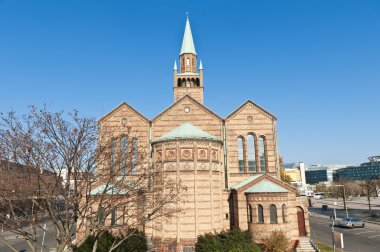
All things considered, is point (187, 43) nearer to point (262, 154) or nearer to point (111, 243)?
point (262, 154)

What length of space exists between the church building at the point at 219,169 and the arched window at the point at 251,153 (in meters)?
0.12

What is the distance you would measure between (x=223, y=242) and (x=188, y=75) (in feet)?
102

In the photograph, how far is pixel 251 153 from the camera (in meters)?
34.8

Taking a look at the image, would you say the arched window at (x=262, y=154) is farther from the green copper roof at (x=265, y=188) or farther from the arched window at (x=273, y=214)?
the arched window at (x=273, y=214)

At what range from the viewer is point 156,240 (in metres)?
28.1

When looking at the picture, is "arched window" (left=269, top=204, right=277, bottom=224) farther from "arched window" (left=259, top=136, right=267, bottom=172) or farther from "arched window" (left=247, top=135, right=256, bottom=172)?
"arched window" (left=259, top=136, right=267, bottom=172)

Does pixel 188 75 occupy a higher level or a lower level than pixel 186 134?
higher

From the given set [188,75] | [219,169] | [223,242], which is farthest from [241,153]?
[188,75]

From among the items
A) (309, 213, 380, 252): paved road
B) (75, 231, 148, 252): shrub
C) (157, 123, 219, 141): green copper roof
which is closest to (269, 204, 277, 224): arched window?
(309, 213, 380, 252): paved road

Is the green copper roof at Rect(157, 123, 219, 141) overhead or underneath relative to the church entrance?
overhead

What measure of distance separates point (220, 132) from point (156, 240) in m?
14.1

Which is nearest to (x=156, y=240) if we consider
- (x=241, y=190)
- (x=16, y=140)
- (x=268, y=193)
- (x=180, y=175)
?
(x=180, y=175)

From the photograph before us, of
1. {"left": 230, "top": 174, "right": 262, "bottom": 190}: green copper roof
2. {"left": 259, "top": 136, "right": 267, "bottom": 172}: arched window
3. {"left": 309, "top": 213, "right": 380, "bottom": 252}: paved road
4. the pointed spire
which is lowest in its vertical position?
{"left": 309, "top": 213, "right": 380, "bottom": 252}: paved road

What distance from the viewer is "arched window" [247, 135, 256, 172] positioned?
34312 millimetres
